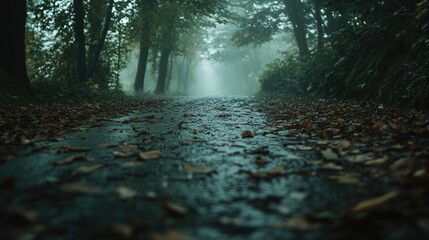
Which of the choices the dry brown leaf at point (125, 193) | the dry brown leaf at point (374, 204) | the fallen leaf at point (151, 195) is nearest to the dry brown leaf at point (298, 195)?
the dry brown leaf at point (374, 204)

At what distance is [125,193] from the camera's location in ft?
5.56

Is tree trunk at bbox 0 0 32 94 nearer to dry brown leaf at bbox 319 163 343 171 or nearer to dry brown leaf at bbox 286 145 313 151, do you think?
dry brown leaf at bbox 286 145 313 151

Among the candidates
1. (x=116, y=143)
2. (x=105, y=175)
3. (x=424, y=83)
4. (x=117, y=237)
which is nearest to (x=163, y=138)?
(x=116, y=143)

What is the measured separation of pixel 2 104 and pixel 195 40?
30.8 m

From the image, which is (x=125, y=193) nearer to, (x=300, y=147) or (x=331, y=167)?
(x=331, y=167)

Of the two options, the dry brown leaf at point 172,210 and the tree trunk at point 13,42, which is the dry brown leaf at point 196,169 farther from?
the tree trunk at point 13,42

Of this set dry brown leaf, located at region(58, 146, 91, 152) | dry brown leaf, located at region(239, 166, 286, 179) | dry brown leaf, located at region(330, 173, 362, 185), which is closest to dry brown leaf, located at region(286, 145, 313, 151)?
dry brown leaf, located at region(239, 166, 286, 179)

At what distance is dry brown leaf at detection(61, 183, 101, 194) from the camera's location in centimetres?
172

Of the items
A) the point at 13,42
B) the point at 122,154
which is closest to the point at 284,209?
the point at 122,154

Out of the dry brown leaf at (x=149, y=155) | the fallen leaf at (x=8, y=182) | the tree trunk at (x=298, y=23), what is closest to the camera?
the fallen leaf at (x=8, y=182)

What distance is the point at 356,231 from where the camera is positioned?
A: 125cm

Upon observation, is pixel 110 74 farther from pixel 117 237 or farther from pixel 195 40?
pixel 195 40

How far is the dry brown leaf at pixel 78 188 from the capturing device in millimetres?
1720

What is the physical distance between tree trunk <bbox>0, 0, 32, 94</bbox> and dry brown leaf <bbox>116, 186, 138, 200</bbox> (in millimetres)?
6447
